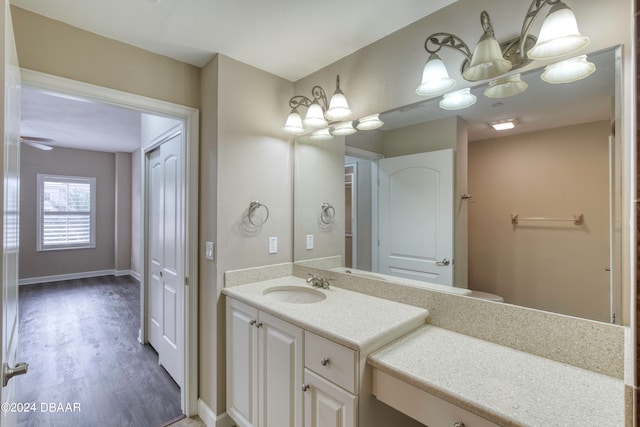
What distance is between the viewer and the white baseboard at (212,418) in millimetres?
1900

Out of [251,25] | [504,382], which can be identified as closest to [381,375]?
[504,382]

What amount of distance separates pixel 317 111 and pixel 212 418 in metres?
2.13

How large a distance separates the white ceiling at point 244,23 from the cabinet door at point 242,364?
1589 mm

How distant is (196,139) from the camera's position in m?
2.08

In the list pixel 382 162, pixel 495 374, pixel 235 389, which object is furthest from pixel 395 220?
pixel 235 389

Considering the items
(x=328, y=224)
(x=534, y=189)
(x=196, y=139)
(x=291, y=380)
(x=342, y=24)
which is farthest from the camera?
(x=328, y=224)

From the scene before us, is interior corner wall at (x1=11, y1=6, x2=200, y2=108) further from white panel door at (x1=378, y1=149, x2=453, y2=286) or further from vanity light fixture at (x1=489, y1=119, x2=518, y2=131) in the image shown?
vanity light fixture at (x1=489, y1=119, x2=518, y2=131)

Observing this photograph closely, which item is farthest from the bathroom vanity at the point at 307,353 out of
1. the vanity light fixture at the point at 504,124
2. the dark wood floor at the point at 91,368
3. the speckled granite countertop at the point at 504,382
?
the vanity light fixture at the point at 504,124

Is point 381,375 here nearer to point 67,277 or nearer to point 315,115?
point 315,115

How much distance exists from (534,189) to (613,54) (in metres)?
0.54

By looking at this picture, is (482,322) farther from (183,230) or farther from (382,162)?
(183,230)

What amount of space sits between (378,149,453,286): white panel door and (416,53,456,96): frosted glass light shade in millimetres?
326

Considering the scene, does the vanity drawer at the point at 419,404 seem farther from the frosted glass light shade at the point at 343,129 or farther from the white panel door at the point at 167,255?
the white panel door at the point at 167,255

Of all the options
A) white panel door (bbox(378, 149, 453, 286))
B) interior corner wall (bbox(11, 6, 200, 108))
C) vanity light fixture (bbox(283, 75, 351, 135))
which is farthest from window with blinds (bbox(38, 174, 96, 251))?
white panel door (bbox(378, 149, 453, 286))
